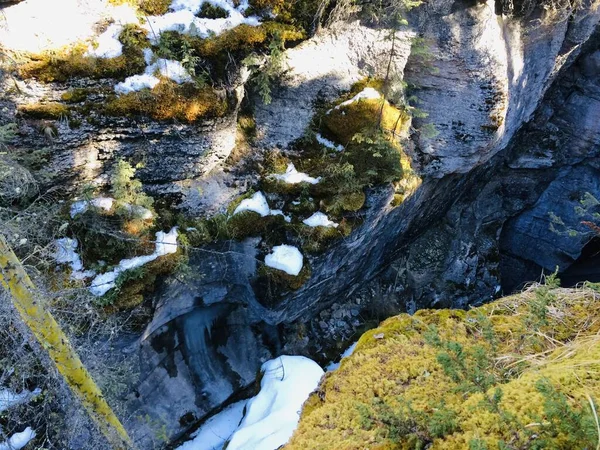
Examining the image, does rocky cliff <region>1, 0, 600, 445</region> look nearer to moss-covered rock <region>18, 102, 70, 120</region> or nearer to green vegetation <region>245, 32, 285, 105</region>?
moss-covered rock <region>18, 102, 70, 120</region>

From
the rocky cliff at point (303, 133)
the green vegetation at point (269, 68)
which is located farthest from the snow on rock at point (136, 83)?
the green vegetation at point (269, 68)

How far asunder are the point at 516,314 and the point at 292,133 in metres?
5.66

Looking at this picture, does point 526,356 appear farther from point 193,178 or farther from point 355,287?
point 355,287

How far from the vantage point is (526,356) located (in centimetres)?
197

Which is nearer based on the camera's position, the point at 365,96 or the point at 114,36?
the point at 114,36

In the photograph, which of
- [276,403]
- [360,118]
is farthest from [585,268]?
[276,403]

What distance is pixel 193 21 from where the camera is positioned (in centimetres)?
590

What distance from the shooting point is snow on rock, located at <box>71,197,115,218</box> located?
18.8 ft

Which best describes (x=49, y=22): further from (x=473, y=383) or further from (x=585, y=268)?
(x=585, y=268)

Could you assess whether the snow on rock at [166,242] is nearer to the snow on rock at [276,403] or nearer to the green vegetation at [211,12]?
the snow on rock at [276,403]

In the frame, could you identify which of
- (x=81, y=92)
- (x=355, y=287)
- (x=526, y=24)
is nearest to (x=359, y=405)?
(x=81, y=92)

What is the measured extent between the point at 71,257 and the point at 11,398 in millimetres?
2058

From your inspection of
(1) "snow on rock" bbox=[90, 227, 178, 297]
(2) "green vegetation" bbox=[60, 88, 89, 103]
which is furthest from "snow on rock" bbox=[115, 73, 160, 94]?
(1) "snow on rock" bbox=[90, 227, 178, 297]

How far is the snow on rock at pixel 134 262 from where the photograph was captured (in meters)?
5.84
